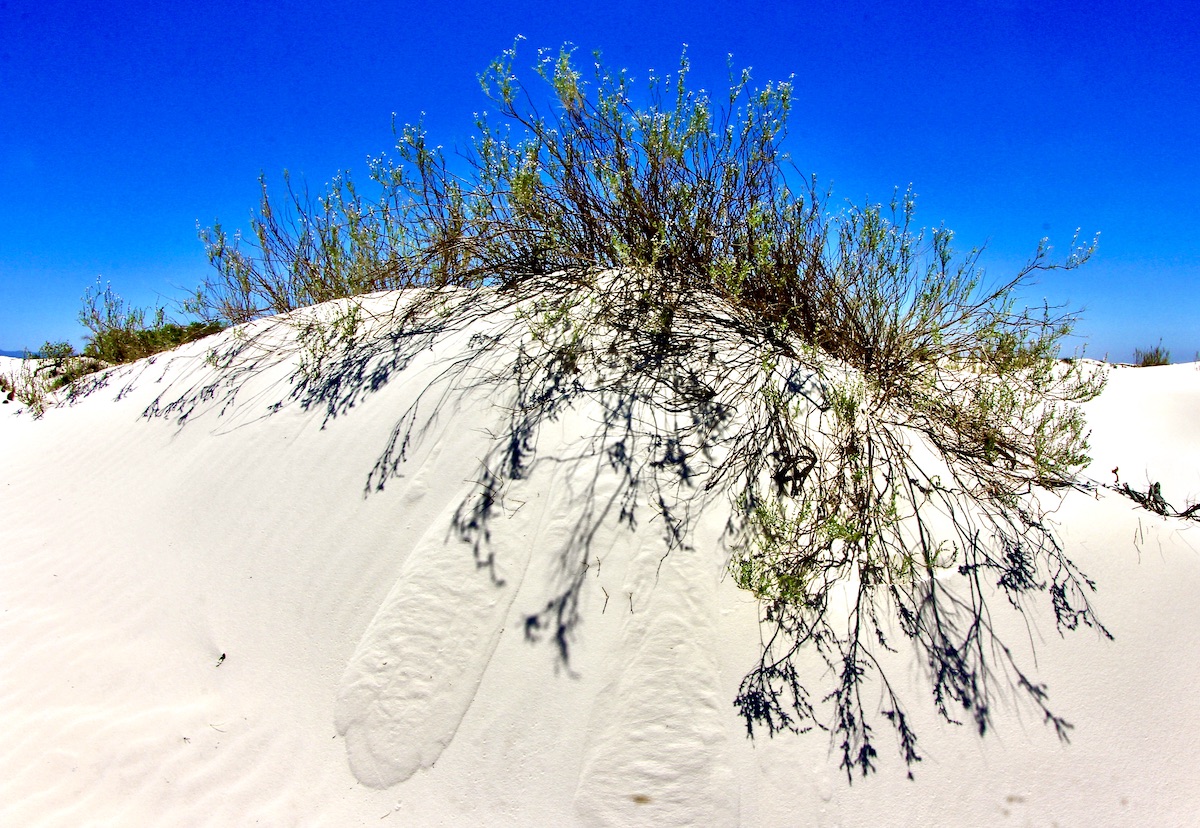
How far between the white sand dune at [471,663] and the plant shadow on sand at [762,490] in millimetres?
56

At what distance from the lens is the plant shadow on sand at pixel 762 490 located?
7.87 ft

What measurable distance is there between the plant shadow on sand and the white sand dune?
0.18 feet

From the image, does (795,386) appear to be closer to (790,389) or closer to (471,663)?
(790,389)

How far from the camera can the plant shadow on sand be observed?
7.87ft

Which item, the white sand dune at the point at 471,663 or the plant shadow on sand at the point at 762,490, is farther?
the plant shadow on sand at the point at 762,490

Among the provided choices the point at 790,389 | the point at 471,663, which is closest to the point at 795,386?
the point at 790,389

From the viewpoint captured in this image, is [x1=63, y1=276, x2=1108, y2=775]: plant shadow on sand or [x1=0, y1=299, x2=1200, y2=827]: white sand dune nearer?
[x1=0, y1=299, x2=1200, y2=827]: white sand dune

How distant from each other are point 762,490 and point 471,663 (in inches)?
62.7

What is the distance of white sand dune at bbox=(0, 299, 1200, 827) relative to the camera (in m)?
2.10

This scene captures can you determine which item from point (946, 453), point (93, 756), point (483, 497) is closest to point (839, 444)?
point (946, 453)

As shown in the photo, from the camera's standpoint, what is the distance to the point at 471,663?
256cm

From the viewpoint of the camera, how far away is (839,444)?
10.4 ft

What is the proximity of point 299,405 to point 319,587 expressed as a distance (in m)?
1.96

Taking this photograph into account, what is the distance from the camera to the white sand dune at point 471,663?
2104 mm
